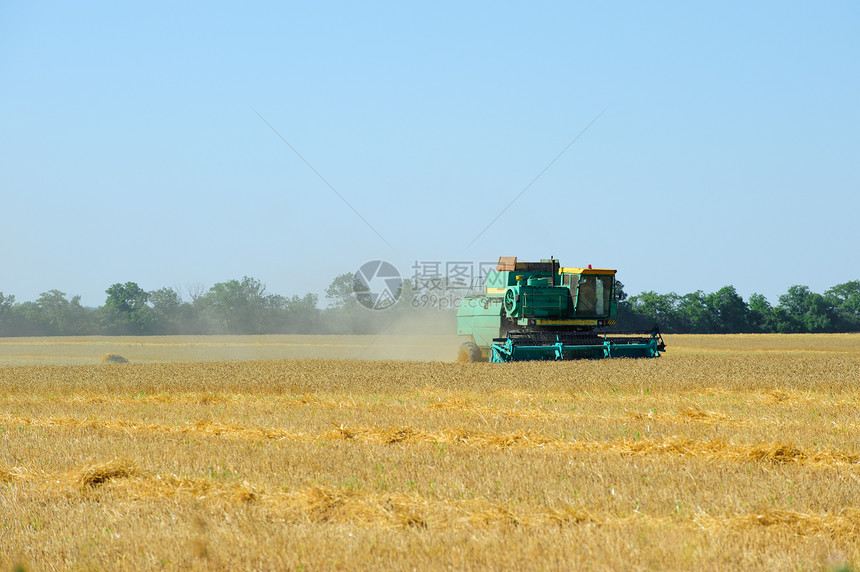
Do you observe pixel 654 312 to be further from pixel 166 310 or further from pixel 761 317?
pixel 166 310

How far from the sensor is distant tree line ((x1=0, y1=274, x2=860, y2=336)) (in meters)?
55.5

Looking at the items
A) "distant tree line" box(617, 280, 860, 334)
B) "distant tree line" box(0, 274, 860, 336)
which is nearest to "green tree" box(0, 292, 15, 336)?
"distant tree line" box(0, 274, 860, 336)

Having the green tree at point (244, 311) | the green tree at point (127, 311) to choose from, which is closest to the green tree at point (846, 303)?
the green tree at point (244, 311)

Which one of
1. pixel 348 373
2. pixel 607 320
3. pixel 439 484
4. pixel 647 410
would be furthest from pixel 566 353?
pixel 439 484

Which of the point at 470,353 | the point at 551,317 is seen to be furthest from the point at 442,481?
the point at 470,353

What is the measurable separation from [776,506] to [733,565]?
1.33 metres

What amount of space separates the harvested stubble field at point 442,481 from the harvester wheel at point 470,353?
22.8 ft

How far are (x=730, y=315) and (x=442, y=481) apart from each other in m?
54.3

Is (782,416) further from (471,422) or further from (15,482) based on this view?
(15,482)

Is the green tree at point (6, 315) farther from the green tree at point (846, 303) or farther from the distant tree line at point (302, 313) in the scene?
the green tree at point (846, 303)

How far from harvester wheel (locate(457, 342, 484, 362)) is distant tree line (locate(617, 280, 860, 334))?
33022 mm

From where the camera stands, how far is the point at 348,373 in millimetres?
16750

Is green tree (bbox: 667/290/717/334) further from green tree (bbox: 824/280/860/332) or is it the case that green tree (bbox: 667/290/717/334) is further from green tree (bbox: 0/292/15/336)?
green tree (bbox: 0/292/15/336)

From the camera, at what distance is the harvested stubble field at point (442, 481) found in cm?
474
